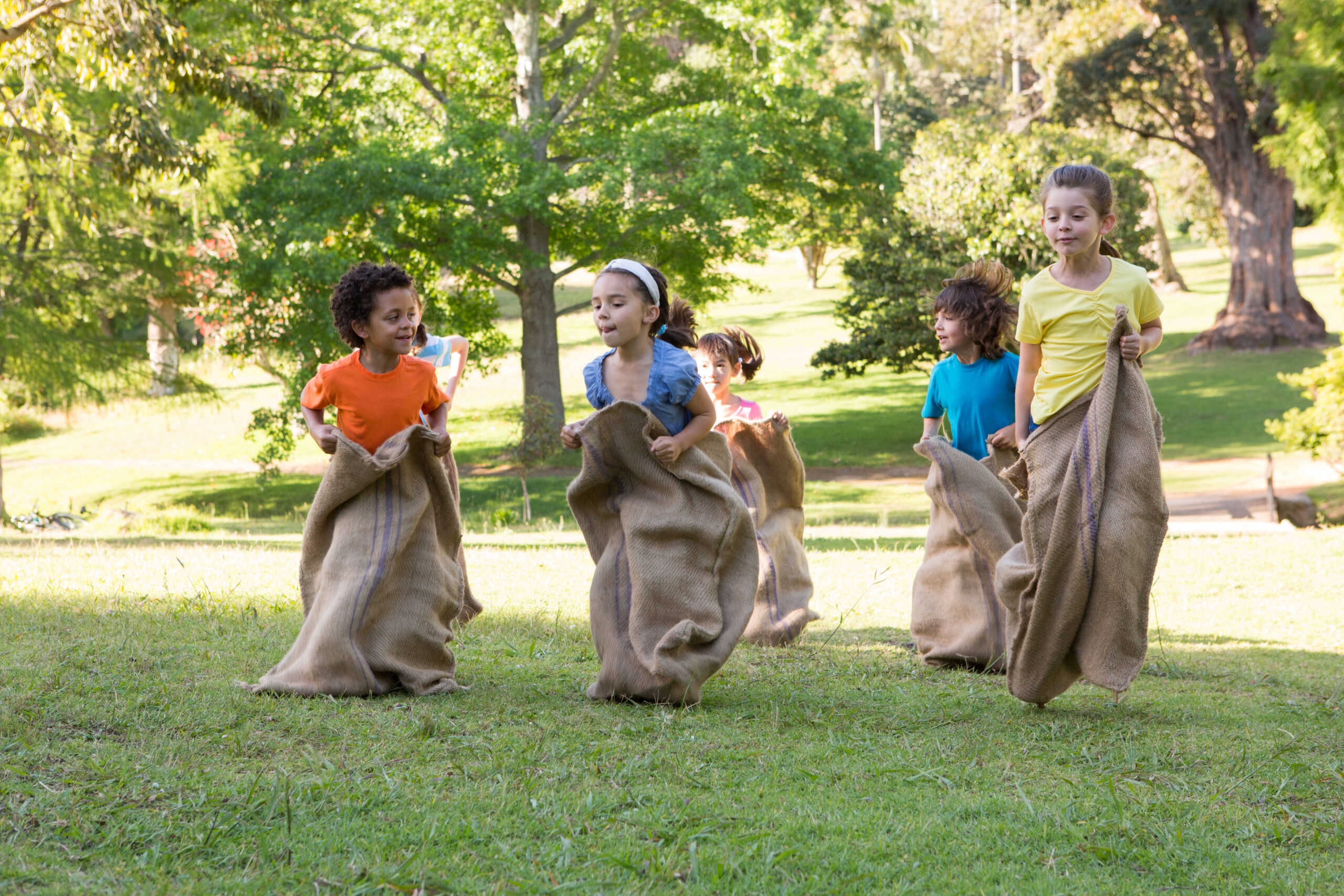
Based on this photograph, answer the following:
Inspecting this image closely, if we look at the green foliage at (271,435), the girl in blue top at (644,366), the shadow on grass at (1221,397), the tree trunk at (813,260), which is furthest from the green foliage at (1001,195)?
the tree trunk at (813,260)

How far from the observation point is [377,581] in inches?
194

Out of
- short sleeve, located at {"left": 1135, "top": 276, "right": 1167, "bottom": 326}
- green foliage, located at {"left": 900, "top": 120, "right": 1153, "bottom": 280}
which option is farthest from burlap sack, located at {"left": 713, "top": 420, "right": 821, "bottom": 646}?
green foliage, located at {"left": 900, "top": 120, "right": 1153, "bottom": 280}

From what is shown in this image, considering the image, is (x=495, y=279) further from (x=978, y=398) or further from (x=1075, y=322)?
(x=1075, y=322)

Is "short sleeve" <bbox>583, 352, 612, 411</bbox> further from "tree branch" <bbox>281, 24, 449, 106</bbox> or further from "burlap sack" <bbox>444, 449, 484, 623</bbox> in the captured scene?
"tree branch" <bbox>281, 24, 449, 106</bbox>

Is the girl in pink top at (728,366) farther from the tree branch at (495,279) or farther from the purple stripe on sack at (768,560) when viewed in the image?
the tree branch at (495,279)

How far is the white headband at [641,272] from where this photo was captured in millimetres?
4945

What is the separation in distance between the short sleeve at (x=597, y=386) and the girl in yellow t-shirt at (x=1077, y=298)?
65.5 inches

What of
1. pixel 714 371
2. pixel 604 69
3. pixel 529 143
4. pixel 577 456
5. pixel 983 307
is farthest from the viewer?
pixel 577 456

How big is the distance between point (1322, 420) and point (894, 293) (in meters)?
9.55

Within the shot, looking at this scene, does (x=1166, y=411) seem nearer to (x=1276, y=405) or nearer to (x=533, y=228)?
(x=1276, y=405)

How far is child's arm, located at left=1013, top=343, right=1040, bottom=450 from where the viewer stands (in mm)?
4930

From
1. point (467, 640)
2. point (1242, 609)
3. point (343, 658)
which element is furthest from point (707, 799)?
point (1242, 609)

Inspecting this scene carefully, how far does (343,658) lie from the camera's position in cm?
480

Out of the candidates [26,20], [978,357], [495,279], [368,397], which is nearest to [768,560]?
[978,357]
